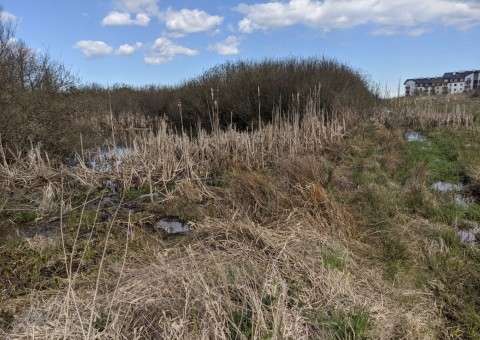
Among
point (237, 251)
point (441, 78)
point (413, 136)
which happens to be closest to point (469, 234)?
point (237, 251)

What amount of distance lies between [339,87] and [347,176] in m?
10.9

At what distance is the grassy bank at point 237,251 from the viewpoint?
8.45 ft

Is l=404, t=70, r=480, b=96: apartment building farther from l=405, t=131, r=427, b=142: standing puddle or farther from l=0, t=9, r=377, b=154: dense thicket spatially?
l=405, t=131, r=427, b=142: standing puddle

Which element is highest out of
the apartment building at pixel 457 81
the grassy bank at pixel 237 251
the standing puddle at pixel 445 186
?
the apartment building at pixel 457 81

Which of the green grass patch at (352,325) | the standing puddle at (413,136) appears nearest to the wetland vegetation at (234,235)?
the green grass patch at (352,325)

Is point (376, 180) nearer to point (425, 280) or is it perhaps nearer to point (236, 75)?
point (425, 280)

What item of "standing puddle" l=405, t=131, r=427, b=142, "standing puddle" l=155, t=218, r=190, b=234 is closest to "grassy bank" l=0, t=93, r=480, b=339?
"standing puddle" l=155, t=218, r=190, b=234

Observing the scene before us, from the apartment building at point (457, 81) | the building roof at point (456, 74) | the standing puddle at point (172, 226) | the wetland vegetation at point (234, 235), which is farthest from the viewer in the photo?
the building roof at point (456, 74)

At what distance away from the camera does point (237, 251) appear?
11.9 feet

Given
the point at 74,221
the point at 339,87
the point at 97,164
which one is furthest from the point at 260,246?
the point at 339,87

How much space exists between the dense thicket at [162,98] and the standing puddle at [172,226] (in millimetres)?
2241

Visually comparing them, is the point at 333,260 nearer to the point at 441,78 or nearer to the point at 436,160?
the point at 436,160

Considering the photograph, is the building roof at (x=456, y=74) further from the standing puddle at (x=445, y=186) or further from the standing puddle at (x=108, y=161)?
the standing puddle at (x=108, y=161)

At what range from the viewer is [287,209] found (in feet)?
15.9
